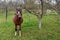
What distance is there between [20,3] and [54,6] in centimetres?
181

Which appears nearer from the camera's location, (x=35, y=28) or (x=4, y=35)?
(x=4, y=35)

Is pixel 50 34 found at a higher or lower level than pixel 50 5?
lower

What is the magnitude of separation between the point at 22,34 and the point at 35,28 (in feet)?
4.06

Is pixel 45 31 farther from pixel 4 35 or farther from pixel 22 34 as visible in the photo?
pixel 4 35

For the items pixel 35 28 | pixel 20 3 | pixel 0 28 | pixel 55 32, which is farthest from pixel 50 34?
pixel 0 28

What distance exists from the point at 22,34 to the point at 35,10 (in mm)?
1808

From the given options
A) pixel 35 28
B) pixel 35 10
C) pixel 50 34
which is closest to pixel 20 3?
pixel 35 10

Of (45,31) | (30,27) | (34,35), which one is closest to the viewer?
(34,35)

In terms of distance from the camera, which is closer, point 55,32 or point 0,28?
point 55,32

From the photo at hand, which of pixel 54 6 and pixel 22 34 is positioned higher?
pixel 54 6

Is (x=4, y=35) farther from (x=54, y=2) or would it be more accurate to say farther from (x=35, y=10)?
(x=54, y=2)

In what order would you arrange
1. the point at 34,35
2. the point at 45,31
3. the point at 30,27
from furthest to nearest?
1. the point at 30,27
2. the point at 45,31
3. the point at 34,35

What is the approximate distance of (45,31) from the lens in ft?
30.5

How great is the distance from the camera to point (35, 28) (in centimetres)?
973
